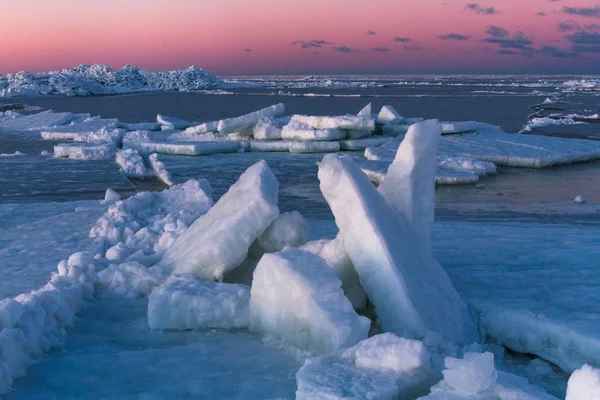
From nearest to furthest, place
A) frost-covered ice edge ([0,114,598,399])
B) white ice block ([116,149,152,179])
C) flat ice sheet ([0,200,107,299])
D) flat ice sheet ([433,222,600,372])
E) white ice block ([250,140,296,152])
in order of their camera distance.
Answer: frost-covered ice edge ([0,114,598,399]), flat ice sheet ([433,222,600,372]), flat ice sheet ([0,200,107,299]), white ice block ([116,149,152,179]), white ice block ([250,140,296,152])

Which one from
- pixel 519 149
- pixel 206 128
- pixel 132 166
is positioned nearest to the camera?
pixel 132 166

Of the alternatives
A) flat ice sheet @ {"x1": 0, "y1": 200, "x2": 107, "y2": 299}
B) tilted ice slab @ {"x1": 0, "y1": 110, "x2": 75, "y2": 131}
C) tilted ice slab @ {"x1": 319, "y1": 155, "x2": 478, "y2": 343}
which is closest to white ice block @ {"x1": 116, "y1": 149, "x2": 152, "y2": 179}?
flat ice sheet @ {"x1": 0, "y1": 200, "x2": 107, "y2": 299}

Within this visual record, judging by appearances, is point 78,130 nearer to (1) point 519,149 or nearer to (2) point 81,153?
(2) point 81,153

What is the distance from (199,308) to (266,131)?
11.8m

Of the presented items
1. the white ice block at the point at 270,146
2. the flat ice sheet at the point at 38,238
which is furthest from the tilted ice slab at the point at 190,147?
the flat ice sheet at the point at 38,238

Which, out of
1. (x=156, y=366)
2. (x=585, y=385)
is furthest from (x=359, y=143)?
(x=585, y=385)

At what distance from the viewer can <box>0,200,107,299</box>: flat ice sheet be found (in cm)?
518

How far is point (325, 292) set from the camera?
3516 mm

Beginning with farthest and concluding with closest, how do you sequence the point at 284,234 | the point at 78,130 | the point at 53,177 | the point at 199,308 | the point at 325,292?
the point at 78,130, the point at 53,177, the point at 284,234, the point at 199,308, the point at 325,292

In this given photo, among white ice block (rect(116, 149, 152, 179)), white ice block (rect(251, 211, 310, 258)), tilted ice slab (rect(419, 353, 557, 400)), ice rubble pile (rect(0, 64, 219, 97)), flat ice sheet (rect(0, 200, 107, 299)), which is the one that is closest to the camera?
tilted ice slab (rect(419, 353, 557, 400))

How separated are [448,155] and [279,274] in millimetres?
10072

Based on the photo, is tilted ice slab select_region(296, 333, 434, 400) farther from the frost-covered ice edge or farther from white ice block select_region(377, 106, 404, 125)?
white ice block select_region(377, 106, 404, 125)

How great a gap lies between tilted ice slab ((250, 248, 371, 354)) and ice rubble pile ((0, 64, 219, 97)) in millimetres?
56904

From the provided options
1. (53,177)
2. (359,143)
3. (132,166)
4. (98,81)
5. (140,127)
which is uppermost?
(98,81)
